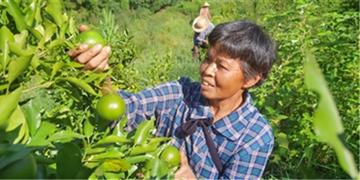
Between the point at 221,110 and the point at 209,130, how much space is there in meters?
0.08

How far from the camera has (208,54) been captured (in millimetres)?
1846

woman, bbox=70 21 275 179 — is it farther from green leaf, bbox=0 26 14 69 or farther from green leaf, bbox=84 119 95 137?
green leaf, bbox=0 26 14 69

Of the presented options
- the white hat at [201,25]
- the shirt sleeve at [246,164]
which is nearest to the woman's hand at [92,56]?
the shirt sleeve at [246,164]

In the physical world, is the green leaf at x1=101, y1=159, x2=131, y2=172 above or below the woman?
above

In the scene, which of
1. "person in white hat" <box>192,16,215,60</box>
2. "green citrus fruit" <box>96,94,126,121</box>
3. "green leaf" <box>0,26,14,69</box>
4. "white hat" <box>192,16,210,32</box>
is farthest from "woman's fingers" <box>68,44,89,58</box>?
"white hat" <box>192,16,210,32</box>

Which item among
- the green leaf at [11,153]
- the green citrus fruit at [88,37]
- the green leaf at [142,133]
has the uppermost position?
the green leaf at [11,153]

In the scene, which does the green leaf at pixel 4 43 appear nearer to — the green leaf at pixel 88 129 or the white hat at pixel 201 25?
the green leaf at pixel 88 129

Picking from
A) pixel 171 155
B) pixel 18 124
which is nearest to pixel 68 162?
pixel 18 124

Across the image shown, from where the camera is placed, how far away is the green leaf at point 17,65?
2.76 feet

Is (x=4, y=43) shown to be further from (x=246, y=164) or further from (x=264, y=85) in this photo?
(x=264, y=85)

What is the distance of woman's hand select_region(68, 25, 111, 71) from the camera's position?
1.17 meters

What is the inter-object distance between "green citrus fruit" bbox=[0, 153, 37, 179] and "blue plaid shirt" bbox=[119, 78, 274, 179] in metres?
1.13

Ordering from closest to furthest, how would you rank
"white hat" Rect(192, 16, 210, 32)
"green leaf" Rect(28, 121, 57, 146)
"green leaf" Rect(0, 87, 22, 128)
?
"green leaf" Rect(0, 87, 22, 128) → "green leaf" Rect(28, 121, 57, 146) → "white hat" Rect(192, 16, 210, 32)

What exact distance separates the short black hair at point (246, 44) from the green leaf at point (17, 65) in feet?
3.27
